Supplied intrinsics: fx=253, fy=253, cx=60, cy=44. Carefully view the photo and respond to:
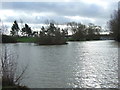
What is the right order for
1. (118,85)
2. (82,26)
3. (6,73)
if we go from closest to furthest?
(6,73) → (118,85) → (82,26)

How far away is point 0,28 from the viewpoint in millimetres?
7852

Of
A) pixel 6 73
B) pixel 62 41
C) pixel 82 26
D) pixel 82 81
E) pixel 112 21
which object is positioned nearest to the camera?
pixel 6 73

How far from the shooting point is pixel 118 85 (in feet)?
35.0

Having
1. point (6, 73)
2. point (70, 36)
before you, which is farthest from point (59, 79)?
point (70, 36)

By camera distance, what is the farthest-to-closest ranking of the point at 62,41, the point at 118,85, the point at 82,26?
1. the point at 82,26
2. the point at 62,41
3. the point at 118,85

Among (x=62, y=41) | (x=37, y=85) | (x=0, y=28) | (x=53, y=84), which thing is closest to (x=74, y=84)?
(x=53, y=84)

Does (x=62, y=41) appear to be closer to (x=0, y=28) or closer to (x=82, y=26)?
(x=82, y=26)

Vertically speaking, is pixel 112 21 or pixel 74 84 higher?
pixel 112 21

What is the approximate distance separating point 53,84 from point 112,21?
2114 inches

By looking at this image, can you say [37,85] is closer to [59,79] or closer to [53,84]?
[53,84]

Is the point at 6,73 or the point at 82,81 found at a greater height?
the point at 6,73

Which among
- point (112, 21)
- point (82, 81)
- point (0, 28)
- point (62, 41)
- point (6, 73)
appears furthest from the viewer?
point (112, 21)

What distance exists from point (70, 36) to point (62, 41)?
33734 millimetres

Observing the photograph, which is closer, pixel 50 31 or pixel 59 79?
pixel 59 79
